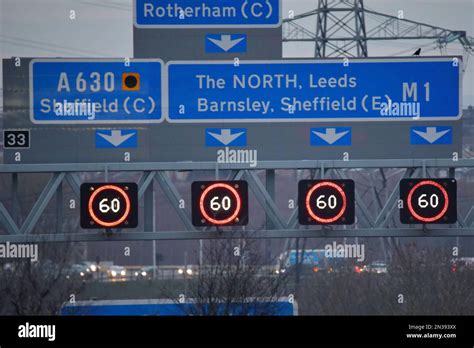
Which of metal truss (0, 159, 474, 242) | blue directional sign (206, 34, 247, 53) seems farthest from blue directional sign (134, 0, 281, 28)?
metal truss (0, 159, 474, 242)

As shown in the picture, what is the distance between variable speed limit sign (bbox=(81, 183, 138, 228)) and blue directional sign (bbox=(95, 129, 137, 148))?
56 cm

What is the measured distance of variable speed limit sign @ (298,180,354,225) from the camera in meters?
16.5

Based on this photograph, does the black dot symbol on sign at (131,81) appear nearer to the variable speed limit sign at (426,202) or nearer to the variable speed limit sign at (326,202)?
the variable speed limit sign at (326,202)

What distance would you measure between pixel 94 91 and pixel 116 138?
0.73 metres

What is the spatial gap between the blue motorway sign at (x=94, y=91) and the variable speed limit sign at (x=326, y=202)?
2325 millimetres

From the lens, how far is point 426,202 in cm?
1669

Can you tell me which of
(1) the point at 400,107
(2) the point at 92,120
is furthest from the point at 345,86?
(2) the point at 92,120

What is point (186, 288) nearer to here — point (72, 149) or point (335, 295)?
point (335, 295)

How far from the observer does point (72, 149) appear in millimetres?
16609

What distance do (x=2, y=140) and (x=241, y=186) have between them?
3.80 meters

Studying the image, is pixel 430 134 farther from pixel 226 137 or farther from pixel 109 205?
pixel 109 205

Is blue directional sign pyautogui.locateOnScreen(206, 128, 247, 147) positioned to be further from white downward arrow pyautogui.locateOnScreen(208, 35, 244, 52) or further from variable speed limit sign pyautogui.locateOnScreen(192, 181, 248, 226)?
white downward arrow pyautogui.locateOnScreen(208, 35, 244, 52)

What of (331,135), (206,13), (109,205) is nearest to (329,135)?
(331,135)

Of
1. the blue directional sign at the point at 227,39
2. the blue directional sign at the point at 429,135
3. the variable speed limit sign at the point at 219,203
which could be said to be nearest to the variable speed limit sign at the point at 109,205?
the variable speed limit sign at the point at 219,203
